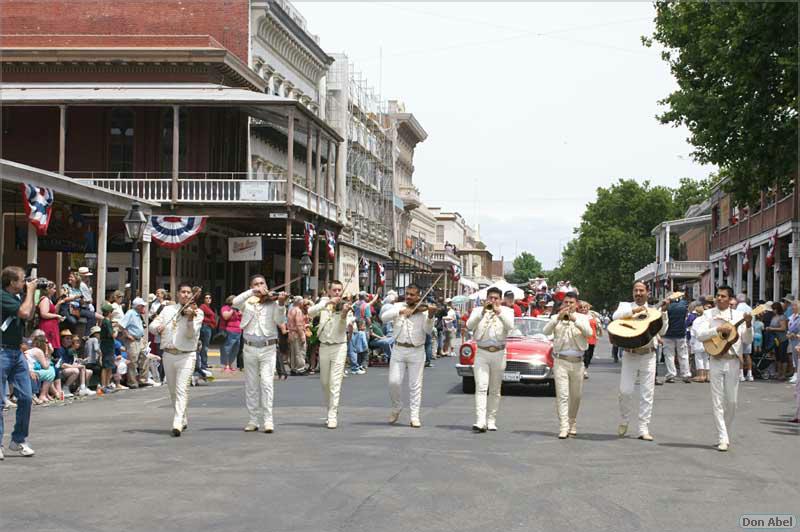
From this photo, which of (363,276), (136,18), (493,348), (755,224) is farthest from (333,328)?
(363,276)

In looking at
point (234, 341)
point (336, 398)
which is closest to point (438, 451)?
point (336, 398)

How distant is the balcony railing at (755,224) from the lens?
41219mm

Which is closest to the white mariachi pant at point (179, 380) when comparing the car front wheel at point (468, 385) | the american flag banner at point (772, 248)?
the car front wheel at point (468, 385)

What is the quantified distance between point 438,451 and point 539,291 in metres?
31.2

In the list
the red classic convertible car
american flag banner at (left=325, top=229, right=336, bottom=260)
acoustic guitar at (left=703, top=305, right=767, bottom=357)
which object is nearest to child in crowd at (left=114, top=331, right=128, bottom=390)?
the red classic convertible car

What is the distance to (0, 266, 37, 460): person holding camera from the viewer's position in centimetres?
1190

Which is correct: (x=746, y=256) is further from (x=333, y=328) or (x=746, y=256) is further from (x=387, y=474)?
(x=387, y=474)

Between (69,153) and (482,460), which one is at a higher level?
(69,153)

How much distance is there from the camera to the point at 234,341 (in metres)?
26.9

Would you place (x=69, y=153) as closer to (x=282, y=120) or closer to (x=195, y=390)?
(x=282, y=120)

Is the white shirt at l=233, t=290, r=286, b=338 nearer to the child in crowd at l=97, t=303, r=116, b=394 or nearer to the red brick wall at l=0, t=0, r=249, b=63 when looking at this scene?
the child in crowd at l=97, t=303, r=116, b=394

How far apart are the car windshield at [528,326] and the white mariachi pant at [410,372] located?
6.72 meters

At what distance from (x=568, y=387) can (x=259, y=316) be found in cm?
405

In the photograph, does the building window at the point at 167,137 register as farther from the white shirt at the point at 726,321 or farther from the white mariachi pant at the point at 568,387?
the white shirt at the point at 726,321
